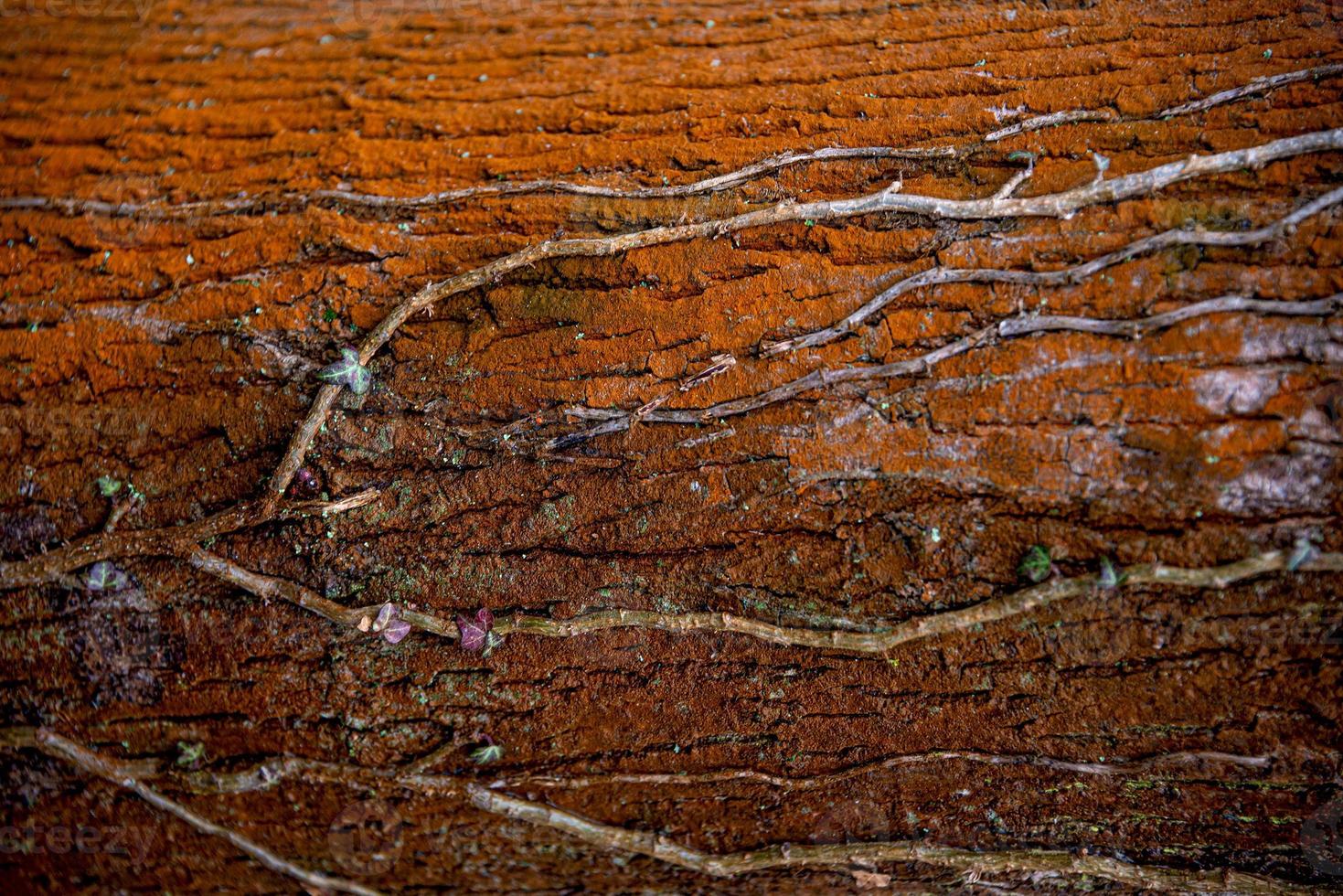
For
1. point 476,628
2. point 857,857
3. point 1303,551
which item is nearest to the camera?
point 1303,551

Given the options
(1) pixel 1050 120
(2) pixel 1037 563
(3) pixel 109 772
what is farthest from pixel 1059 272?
(3) pixel 109 772

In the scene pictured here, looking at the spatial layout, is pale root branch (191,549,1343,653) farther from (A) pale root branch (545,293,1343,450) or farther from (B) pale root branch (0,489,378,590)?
(A) pale root branch (545,293,1343,450)

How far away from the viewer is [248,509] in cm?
197

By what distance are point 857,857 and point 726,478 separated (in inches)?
40.2

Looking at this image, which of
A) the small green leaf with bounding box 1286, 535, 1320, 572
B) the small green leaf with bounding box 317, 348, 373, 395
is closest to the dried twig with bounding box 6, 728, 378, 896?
the small green leaf with bounding box 317, 348, 373, 395

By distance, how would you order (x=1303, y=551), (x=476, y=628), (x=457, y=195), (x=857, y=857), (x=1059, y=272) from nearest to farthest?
(x=1303, y=551), (x=1059, y=272), (x=476, y=628), (x=857, y=857), (x=457, y=195)

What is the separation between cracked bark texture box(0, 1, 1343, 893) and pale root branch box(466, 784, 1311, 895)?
0.04 m

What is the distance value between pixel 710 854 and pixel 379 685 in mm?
930

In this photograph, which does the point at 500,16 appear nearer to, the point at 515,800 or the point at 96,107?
the point at 96,107

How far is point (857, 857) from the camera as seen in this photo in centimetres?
202

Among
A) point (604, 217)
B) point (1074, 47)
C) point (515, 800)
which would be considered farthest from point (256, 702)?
point (1074, 47)

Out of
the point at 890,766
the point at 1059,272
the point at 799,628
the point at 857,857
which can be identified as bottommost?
the point at 857,857

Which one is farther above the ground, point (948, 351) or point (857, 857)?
point (948, 351)

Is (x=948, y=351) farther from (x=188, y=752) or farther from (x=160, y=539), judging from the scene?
(x=188, y=752)
